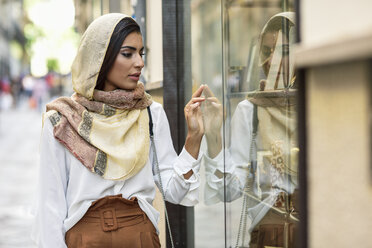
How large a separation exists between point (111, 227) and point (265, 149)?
817mm

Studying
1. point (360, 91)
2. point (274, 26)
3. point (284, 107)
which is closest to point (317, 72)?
point (360, 91)

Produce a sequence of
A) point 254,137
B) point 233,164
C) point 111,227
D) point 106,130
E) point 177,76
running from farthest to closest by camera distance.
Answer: point 177,76
point 233,164
point 254,137
point 106,130
point 111,227

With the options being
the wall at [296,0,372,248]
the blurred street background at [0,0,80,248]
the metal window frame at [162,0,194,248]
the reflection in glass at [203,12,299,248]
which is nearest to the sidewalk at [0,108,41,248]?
the blurred street background at [0,0,80,248]

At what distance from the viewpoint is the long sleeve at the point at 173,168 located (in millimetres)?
2645

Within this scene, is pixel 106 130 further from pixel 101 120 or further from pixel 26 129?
pixel 26 129

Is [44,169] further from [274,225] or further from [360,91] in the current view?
[360,91]

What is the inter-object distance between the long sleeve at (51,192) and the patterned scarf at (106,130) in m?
0.06

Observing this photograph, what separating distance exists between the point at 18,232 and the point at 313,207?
5370mm

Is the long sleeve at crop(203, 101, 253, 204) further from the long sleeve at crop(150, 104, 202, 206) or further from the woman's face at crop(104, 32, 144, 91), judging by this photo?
the woman's face at crop(104, 32, 144, 91)

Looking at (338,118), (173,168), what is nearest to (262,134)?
(173,168)

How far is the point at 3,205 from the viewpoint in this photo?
777 centimetres

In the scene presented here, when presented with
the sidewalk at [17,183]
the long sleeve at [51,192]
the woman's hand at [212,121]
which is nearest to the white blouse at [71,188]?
the long sleeve at [51,192]

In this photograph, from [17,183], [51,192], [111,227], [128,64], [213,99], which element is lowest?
[17,183]

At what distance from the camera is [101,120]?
2.61 m
